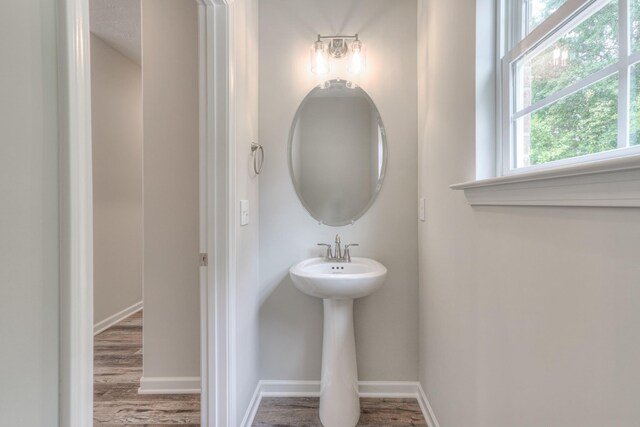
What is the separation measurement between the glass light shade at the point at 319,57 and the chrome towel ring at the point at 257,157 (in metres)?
0.60

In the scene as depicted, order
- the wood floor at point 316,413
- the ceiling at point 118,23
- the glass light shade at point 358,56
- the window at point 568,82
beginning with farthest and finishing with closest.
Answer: the ceiling at point 118,23, the glass light shade at point 358,56, the wood floor at point 316,413, the window at point 568,82

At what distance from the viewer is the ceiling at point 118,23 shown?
253cm

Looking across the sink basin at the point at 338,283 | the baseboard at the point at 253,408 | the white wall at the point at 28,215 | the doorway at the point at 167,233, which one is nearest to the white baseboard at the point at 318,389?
the baseboard at the point at 253,408

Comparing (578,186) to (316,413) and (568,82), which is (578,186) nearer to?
(568,82)

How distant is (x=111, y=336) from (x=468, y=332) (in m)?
3.03

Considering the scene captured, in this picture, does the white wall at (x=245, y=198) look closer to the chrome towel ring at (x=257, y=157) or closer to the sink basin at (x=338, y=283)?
the chrome towel ring at (x=257, y=157)

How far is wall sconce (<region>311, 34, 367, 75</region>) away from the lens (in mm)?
1961

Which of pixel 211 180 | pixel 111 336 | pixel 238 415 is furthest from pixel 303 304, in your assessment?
pixel 111 336

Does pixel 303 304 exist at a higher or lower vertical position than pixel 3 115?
lower

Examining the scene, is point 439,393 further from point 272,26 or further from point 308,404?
point 272,26

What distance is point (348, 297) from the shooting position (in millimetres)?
1663

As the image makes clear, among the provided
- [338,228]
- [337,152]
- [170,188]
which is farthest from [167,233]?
[337,152]

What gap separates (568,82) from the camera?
824 mm

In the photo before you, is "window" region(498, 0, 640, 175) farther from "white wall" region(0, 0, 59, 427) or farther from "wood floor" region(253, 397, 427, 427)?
→ "wood floor" region(253, 397, 427, 427)
